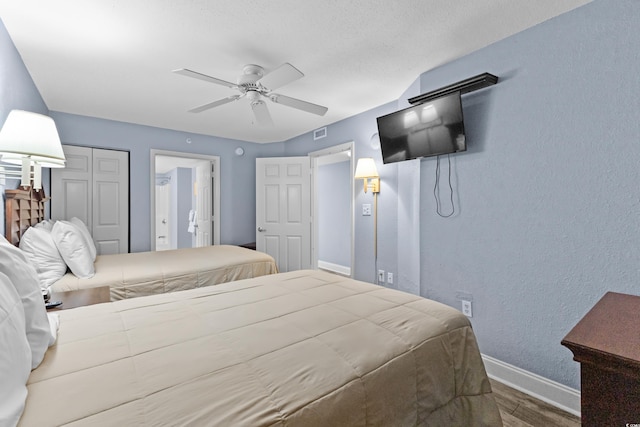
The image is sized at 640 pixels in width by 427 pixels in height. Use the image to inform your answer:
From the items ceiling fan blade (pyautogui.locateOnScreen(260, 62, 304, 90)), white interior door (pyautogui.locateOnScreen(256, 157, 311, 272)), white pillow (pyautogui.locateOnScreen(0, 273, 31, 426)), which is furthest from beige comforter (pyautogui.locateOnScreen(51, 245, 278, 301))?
ceiling fan blade (pyautogui.locateOnScreen(260, 62, 304, 90))

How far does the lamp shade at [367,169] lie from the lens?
3.39 metres

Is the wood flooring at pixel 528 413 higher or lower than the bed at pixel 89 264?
lower

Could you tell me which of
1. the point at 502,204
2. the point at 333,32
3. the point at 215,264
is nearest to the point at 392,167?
the point at 502,204

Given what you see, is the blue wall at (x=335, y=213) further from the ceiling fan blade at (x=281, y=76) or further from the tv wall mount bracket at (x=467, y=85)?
the ceiling fan blade at (x=281, y=76)

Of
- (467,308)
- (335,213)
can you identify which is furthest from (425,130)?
(335,213)

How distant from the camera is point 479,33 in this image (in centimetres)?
203

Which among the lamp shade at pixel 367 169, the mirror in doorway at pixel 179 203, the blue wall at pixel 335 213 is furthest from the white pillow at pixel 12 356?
the blue wall at pixel 335 213

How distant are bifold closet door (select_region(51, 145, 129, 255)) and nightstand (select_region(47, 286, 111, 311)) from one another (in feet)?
7.42

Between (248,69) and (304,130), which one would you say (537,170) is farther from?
(304,130)

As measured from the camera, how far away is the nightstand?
169 cm

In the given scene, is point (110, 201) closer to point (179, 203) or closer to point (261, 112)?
point (261, 112)

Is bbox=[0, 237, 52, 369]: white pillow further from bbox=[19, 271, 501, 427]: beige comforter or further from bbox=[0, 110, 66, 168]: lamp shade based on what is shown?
bbox=[0, 110, 66, 168]: lamp shade

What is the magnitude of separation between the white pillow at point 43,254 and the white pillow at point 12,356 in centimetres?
157

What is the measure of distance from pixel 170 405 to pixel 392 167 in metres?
3.01
